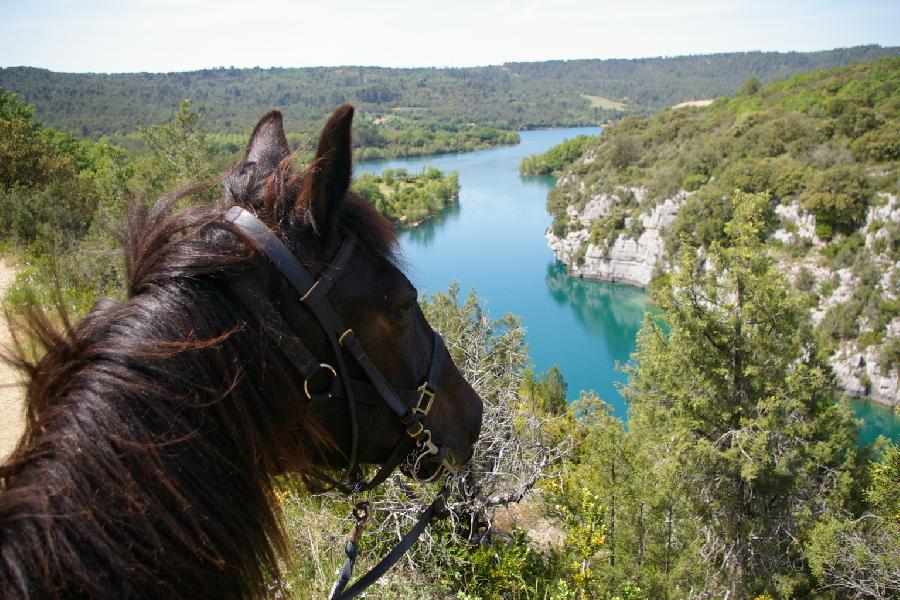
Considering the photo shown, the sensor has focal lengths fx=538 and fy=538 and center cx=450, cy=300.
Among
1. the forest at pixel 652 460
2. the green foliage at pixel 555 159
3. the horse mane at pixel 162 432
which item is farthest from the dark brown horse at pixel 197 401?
the green foliage at pixel 555 159

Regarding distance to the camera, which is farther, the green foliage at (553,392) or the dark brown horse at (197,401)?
the green foliage at (553,392)

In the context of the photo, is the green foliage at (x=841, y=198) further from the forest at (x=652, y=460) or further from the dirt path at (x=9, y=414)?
the dirt path at (x=9, y=414)

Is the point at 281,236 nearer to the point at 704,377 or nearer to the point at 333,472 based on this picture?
the point at 333,472

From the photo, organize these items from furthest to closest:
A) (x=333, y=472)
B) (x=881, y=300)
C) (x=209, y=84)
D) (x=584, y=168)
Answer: (x=209, y=84), (x=584, y=168), (x=881, y=300), (x=333, y=472)

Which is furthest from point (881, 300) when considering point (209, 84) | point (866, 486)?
point (209, 84)

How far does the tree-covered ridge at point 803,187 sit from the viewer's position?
38.9m

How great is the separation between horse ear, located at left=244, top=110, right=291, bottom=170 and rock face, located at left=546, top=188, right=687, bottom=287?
183 ft

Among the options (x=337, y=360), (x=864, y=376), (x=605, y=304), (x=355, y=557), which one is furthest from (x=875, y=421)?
(x=337, y=360)

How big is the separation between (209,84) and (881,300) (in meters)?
182

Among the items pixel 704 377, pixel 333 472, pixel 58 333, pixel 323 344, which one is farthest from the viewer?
pixel 704 377

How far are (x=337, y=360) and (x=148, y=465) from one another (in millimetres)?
504

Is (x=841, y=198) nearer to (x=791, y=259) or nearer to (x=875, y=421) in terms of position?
(x=791, y=259)

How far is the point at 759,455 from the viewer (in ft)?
40.1

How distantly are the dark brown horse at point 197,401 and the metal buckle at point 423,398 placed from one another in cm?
8
